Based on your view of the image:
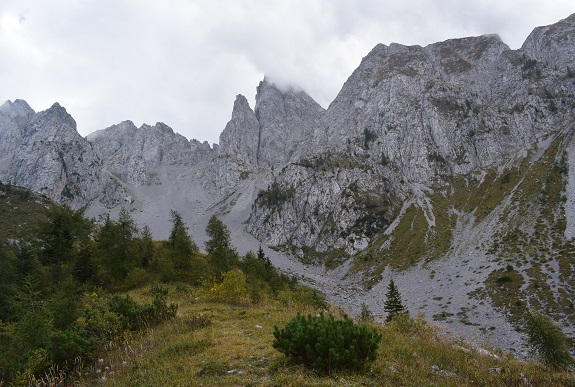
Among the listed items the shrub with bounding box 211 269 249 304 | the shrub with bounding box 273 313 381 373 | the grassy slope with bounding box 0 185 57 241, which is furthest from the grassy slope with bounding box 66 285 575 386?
the grassy slope with bounding box 0 185 57 241

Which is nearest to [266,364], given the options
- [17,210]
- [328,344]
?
[328,344]

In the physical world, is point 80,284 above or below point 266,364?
below

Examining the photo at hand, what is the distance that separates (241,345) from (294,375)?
4.24 meters

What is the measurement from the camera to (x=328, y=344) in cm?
841

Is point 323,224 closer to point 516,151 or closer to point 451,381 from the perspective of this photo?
point 516,151

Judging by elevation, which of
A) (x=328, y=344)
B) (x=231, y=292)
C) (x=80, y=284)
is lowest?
(x=80, y=284)

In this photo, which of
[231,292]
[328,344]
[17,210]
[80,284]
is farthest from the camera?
[17,210]

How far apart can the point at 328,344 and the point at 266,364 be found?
89.9 inches

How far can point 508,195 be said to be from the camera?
147 meters

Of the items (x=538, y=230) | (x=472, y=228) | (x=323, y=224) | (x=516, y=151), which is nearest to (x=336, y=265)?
(x=323, y=224)

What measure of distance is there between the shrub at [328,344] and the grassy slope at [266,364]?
1.10 feet

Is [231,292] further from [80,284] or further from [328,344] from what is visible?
[80,284]

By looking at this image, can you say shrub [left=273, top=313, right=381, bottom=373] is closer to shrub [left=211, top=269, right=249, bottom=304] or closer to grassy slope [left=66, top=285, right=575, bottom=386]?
grassy slope [left=66, top=285, right=575, bottom=386]

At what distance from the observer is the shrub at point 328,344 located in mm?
8336
